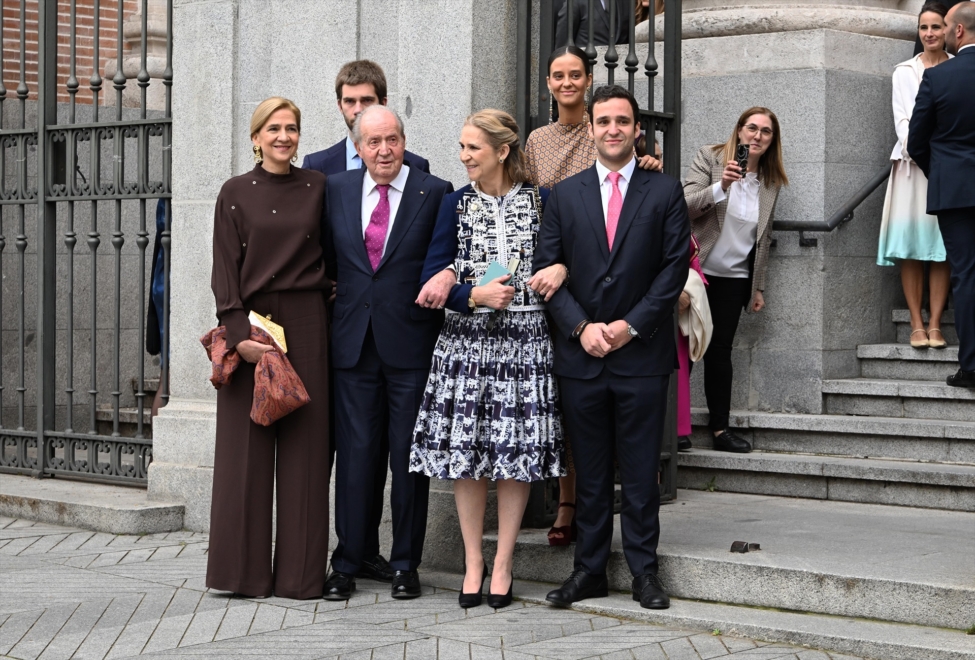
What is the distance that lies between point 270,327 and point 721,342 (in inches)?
121

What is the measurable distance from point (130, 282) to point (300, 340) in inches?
207

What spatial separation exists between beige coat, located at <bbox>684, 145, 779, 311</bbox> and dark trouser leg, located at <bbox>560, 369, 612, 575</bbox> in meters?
2.50

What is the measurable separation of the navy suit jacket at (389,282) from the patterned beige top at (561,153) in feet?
1.61

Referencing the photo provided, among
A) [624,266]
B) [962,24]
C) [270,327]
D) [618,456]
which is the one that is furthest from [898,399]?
[270,327]

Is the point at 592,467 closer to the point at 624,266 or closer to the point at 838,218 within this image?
the point at 624,266

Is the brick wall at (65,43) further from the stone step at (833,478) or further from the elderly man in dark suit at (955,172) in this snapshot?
the elderly man in dark suit at (955,172)

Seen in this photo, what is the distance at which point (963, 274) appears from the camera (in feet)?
25.6

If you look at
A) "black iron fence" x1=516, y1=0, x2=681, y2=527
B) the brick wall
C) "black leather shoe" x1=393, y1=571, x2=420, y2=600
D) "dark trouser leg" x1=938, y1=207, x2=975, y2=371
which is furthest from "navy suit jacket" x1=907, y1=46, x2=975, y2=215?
the brick wall

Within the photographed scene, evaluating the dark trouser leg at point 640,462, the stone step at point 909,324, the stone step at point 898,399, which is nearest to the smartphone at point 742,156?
the stone step at point 898,399

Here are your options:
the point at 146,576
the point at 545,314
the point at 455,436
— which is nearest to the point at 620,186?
the point at 545,314

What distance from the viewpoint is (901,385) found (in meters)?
8.27

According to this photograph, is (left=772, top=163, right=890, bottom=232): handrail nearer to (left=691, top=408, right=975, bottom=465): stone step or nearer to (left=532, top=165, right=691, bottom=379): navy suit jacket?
(left=691, top=408, right=975, bottom=465): stone step

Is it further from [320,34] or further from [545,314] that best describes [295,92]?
[545,314]

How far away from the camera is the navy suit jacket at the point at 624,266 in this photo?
6.05 metres
